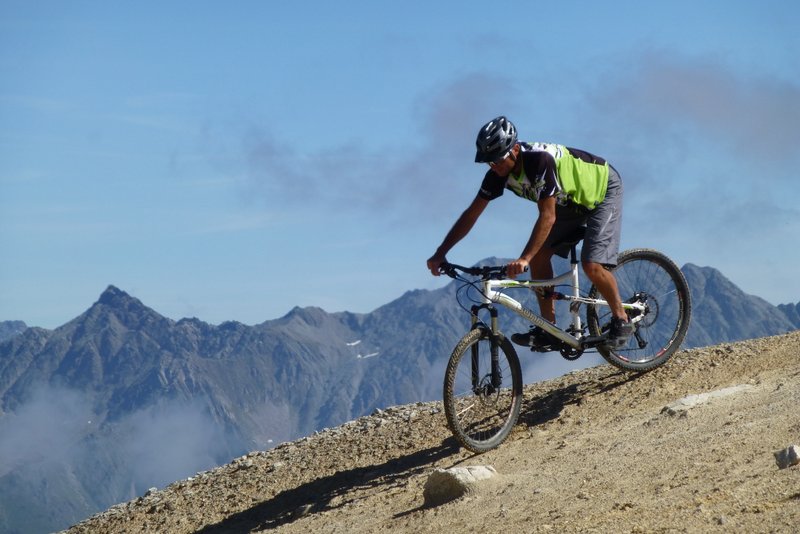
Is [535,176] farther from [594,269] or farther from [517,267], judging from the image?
[594,269]

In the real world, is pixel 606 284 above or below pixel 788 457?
above

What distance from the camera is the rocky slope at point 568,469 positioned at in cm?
711

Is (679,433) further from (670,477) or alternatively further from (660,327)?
(660,327)

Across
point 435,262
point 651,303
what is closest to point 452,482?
point 435,262

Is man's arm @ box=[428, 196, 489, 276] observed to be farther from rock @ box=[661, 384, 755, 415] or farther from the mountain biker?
rock @ box=[661, 384, 755, 415]

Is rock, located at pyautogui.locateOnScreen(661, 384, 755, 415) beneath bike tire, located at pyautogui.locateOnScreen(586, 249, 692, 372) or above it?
beneath

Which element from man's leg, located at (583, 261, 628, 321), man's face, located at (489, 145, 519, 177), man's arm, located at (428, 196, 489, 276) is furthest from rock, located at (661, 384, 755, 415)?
man's face, located at (489, 145, 519, 177)

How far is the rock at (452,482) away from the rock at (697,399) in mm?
2090

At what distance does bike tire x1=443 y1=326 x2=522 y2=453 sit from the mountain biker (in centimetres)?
44

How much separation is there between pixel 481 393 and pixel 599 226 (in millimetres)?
2225

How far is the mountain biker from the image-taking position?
10.0 m

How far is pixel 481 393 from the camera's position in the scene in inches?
413

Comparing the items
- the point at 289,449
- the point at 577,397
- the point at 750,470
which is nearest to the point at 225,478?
the point at 289,449

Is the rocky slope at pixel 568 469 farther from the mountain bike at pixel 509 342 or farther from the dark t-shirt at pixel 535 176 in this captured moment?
the dark t-shirt at pixel 535 176
